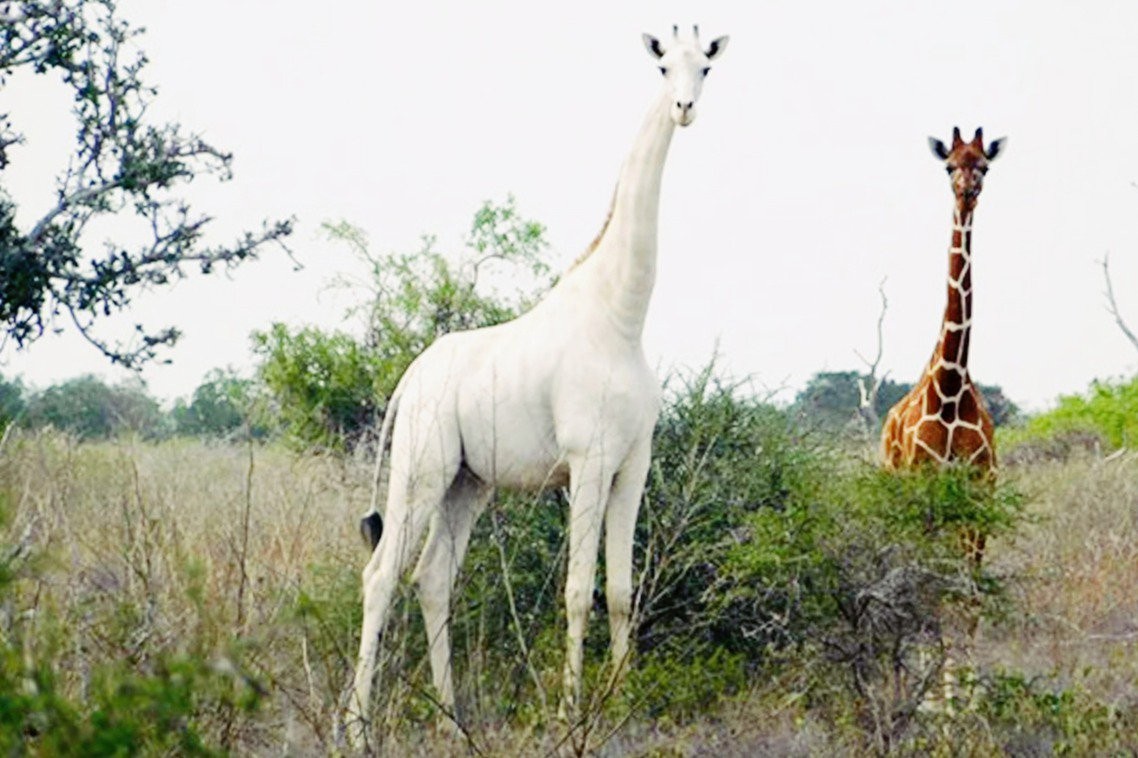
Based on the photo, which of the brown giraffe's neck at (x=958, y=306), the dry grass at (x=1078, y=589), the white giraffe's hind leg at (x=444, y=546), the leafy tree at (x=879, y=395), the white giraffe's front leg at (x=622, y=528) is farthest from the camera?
the leafy tree at (x=879, y=395)

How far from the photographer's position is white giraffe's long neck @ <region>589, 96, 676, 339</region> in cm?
825

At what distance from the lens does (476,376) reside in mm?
8383

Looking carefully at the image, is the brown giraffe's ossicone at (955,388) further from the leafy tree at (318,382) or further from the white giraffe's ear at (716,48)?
the leafy tree at (318,382)

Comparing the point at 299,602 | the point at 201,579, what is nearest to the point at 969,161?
the point at 201,579

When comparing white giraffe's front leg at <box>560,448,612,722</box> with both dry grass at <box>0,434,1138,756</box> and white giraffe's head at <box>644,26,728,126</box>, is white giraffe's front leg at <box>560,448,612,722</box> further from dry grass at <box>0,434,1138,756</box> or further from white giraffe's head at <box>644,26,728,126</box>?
→ white giraffe's head at <box>644,26,728,126</box>

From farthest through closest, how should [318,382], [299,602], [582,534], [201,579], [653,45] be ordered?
[318,382] < [653,45] < [582,534] < [201,579] < [299,602]

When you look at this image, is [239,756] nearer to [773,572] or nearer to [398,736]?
[398,736]

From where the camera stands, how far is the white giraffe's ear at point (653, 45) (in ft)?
27.4

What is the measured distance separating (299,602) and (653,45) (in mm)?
4328

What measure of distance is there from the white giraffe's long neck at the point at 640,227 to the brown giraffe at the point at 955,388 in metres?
1.97

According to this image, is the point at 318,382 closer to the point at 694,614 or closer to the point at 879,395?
the point at 694,614

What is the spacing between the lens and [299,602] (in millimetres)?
4566

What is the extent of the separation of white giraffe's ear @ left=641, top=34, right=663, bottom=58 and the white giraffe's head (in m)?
0.02

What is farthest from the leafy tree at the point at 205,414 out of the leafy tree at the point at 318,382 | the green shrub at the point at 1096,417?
the green shrub at the point at 1096,417
